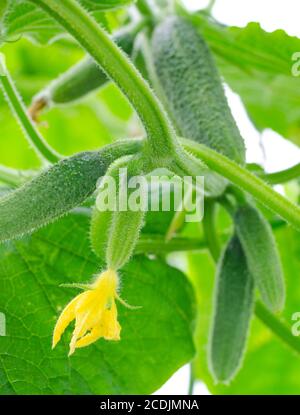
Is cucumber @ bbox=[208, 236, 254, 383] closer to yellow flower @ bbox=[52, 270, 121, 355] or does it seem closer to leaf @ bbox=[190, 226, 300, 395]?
yellow flower @ bbox=[52, 270, 121, 355]

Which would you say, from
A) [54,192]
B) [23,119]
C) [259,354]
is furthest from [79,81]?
[259,354]

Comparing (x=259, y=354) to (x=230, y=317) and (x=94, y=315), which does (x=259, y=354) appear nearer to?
(x=230, y=317)

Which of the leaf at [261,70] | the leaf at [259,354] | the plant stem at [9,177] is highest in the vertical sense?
the leaf at [261,70]

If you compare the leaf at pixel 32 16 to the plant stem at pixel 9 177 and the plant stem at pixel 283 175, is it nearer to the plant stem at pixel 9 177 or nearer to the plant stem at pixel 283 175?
the plant stem at pixel 9 177

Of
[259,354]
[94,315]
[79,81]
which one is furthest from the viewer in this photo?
[259,354]

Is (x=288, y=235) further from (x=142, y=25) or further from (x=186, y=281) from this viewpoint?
(x=142, y=25)

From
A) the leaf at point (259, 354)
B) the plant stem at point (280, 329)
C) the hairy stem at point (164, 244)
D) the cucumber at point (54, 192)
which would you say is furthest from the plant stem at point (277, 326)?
the cucumber at point (54, 192)
